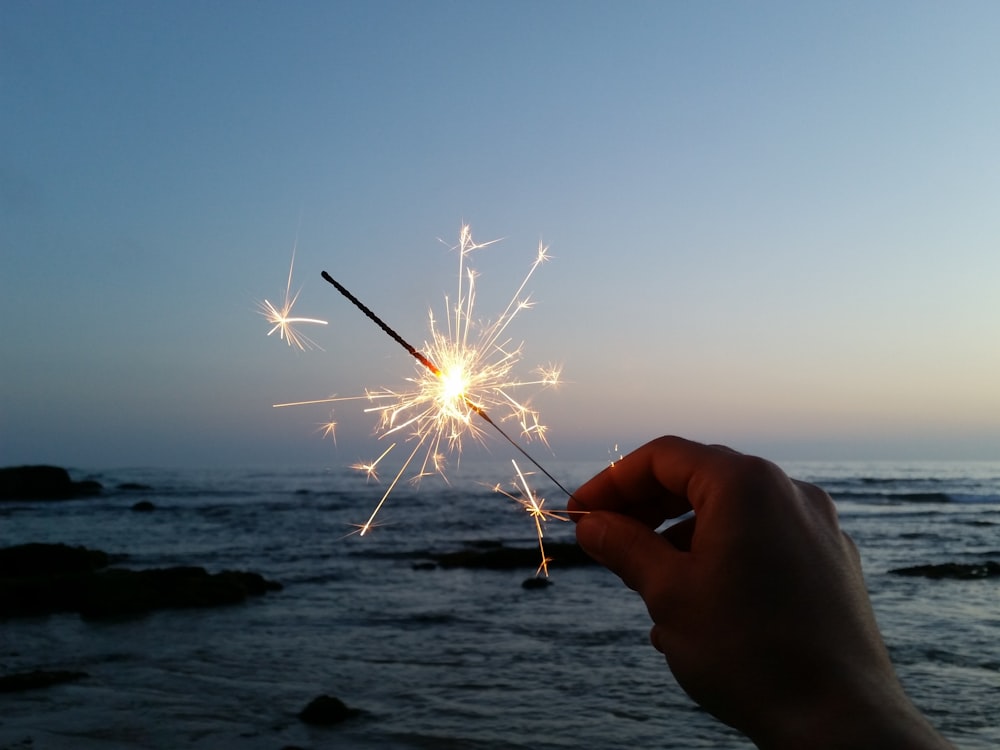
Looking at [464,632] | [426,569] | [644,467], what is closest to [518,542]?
[426,569]

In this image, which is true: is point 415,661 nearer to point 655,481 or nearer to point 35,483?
point 655,481

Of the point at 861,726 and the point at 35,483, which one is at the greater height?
the point at 861,726

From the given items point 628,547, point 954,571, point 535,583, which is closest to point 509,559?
point 535,583

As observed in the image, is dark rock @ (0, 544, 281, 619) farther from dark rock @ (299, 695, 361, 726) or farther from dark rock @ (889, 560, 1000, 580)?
dark rock @ (889, 560, 1000, 580)

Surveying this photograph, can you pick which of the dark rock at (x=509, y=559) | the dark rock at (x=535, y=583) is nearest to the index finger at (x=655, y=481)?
the dark rock at (x=535, y=583)

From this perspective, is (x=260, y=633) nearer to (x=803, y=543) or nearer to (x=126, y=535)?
(x=803, y=543)

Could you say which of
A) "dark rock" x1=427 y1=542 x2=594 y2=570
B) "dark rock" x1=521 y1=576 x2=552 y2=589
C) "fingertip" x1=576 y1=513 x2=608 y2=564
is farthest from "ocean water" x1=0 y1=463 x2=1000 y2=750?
"fingertip" x1=576 y1=513 x2=608 y2=564
